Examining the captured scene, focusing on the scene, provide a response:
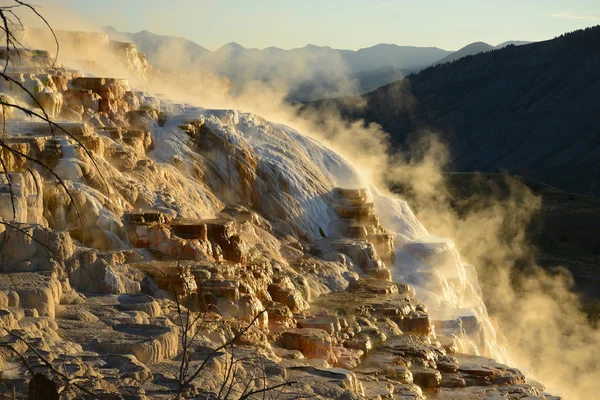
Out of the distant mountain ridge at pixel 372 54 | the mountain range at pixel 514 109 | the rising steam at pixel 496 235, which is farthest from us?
the distant mountain ridge at pixel 372 54

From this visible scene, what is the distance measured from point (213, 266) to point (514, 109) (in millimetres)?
59610

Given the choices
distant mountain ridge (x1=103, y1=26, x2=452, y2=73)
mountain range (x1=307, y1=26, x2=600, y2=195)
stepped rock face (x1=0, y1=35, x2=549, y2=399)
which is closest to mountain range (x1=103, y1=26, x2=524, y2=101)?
distant mountain ridge (x1=103, y1=26, x2=452, y2=73)

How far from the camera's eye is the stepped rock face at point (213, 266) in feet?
28.8

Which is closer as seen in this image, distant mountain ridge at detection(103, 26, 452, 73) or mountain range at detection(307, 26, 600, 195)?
mountain range at detection(307, 26, 600, 195)

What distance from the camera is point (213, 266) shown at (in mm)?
12516

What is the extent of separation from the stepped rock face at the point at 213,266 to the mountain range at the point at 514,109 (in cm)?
3831

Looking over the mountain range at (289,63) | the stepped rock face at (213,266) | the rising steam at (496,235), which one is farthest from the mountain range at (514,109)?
the stepped rock face at (213,266)

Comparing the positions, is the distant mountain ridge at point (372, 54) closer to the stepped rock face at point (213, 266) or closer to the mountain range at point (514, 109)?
the mountain range at point (514, 109)

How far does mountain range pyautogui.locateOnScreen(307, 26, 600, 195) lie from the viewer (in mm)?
61062

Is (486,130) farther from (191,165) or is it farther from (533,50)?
(191,165)

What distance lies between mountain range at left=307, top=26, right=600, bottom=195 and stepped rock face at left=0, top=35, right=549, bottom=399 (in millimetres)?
38311

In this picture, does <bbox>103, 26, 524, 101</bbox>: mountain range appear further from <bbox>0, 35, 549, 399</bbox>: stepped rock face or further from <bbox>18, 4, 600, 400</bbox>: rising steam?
<bbox>0, 35, 549, 399</bbox>: stepped rock face

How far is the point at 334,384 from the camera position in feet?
31.3

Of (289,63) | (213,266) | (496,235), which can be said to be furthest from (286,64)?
(213,266)
